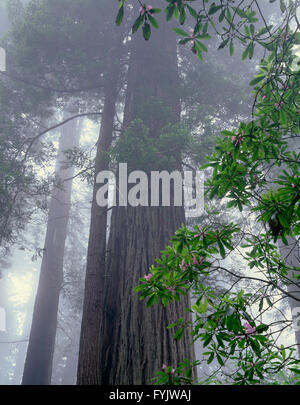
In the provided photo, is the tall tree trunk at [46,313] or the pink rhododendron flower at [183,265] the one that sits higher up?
the tall tree trunk at [46,313]

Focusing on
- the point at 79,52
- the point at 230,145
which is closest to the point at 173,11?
the point at 230,145

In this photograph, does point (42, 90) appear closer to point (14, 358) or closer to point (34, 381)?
point (34, 381)

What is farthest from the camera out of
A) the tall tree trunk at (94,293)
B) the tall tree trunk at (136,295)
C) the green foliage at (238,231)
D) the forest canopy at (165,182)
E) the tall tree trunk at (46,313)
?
the tall tree trunk at (46,313)

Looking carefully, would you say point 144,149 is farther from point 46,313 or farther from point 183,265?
point 46,313

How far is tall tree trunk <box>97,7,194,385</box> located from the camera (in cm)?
338

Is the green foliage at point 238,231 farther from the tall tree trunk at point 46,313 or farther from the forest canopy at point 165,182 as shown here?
the tall tree trunk at point 46,313

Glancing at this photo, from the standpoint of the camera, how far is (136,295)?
378cm

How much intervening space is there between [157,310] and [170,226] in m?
1.26

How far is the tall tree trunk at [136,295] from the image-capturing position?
11.1 feet

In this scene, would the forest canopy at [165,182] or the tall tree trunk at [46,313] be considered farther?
the tall tree trunk at [46,313]

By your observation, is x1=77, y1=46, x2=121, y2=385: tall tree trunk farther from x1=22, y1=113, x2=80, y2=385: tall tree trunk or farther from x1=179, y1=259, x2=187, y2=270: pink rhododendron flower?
x1=22, y1=113, x2=80, y2=385: tall tree trunk

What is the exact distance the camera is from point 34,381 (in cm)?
814

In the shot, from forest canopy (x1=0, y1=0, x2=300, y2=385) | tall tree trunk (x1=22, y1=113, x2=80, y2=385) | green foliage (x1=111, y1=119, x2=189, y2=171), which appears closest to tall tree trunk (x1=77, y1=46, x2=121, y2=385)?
forest canopy (x1=0, y1=0, x2=300, y2=385)

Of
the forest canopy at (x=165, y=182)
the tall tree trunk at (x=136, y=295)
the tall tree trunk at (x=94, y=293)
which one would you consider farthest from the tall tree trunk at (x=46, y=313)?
the tall tree trunk at (x=136, y=295)
